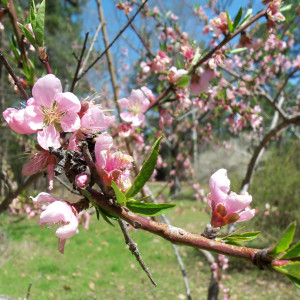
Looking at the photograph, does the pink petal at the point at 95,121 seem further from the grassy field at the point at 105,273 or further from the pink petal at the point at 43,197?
the grassy field at the point at 105,273

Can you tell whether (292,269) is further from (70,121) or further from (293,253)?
(70,121)

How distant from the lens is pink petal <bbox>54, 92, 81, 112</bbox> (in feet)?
1.59

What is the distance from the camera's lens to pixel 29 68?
0.66m

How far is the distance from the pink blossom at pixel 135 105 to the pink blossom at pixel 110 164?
530 millimetres

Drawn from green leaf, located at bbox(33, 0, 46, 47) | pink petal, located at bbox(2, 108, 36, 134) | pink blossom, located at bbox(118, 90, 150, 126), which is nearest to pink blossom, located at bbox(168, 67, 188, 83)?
pink blossom, located at bbox(118, 90, 150, 126)

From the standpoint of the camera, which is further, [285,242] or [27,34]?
[27,34]

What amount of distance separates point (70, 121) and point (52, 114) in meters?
0.04

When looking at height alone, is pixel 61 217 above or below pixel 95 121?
below

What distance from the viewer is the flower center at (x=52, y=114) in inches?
19.4

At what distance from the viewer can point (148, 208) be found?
438mm

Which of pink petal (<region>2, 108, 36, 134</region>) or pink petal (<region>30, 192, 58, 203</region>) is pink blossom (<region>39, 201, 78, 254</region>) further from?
pink petal (<region>2, 108, 36, 134</region>)

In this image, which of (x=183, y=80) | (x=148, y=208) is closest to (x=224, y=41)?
(x=183, y=80)

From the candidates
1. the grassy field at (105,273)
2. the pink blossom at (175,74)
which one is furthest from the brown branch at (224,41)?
the grassy field at (105,273)

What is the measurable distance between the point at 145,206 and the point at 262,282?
4.80 m
